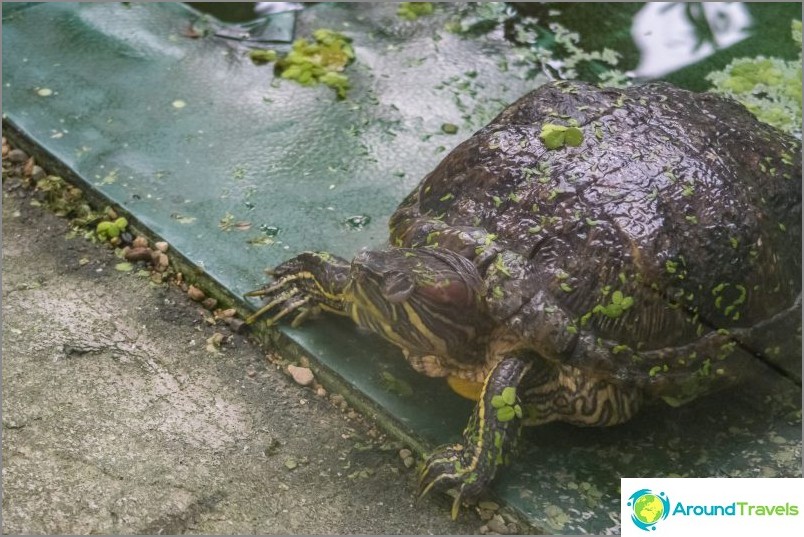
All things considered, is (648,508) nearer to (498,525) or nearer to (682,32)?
(498,525)

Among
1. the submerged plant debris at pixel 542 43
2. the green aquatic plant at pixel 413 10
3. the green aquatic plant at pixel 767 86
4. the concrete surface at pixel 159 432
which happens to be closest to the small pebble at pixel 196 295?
the concrete surface at pixel 159 432

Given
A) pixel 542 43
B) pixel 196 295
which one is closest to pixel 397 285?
pixel 196 295

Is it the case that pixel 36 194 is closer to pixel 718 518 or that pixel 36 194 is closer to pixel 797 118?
pixel 718 518

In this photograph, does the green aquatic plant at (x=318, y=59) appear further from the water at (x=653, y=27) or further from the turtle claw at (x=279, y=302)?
the turtle claw at (x=279, y=302)

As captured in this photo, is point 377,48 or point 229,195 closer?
point 229,195

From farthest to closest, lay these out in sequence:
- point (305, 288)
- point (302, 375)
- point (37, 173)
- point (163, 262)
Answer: point (37, 173), point (163, 262), point (305, 288), point (302, 375)

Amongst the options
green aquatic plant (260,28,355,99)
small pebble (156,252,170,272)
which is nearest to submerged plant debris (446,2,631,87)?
green aquatic plant (260,28,355,99)

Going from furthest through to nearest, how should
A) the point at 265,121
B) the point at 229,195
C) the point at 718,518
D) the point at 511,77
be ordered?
the point at 511,77 → the point at 265,121 → the point at 229,195 → the point at 718,518

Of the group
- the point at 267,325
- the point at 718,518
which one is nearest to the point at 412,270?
the point at 267,325
